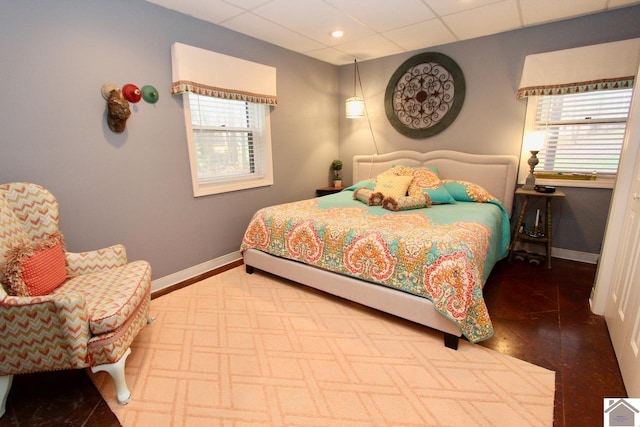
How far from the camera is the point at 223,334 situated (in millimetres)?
2137

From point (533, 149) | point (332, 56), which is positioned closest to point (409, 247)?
point (533, 149)

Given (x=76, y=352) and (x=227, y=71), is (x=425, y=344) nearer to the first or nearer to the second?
(x=76, y=352)

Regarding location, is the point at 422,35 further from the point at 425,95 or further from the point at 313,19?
the point at 313,19

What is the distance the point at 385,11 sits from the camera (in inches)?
107

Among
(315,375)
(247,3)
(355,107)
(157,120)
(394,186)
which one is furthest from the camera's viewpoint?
(355,107)

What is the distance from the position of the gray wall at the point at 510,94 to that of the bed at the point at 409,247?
0.93 ft

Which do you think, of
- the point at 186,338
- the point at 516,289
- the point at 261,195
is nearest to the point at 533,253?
the point at 516,289

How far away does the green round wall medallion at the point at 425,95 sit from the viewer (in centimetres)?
362

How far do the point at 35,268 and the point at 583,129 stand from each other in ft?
14.9

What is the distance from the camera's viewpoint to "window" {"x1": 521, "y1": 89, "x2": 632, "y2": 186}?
114 inches

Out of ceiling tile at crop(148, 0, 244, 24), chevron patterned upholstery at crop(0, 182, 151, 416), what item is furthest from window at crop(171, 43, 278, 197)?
chevron patterned upholstery at crop(0, 182, 151, 416)

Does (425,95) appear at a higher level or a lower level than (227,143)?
higher

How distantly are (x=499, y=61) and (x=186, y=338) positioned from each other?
4.02m

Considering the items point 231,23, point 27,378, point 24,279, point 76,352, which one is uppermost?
point 231,23
